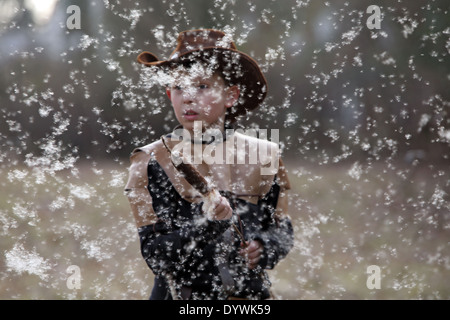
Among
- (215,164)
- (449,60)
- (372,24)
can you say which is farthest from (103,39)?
(449,60)

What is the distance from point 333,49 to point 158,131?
7.46 ft

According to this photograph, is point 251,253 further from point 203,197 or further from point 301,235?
point 301,235

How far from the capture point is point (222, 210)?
1.37m

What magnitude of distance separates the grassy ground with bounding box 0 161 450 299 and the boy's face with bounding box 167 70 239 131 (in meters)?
1.37

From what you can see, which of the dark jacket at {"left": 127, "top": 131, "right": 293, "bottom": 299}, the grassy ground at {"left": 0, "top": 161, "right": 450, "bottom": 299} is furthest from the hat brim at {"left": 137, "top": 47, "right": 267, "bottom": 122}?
the grassy ground at {"left": 0, "top": 161, "right": 450, "bottom": 299}

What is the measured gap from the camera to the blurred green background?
2.87 meters

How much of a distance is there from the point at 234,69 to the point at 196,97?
0.19 metres

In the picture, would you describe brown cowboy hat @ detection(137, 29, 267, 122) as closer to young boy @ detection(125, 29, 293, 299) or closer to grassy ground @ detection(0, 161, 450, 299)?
young boy @ detection(125, 29, 293, 299)

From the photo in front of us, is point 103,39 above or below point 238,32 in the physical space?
below

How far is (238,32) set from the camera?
3.13 m

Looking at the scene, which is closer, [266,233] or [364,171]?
[266,233]

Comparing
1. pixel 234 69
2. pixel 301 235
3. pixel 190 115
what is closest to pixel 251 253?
pixel 190 115

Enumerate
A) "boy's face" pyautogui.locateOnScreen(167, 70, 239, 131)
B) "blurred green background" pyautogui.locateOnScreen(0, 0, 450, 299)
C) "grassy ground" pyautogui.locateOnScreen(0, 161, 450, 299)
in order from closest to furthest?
"boy's face" pyautogui.locateOnScreen(167, 70, 239, 131) < "blurred green background" pyautogui.locateOnScreen(0, 0, 450, 299) < "grassy ground" pyautogui.locateOnScreen(0, 161, 450, 299)

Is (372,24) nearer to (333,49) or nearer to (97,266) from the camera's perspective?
(333,49)
